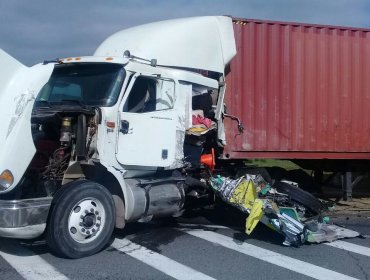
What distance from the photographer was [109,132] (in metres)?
7.06

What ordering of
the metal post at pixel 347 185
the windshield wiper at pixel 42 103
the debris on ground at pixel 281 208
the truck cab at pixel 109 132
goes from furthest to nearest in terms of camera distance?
the metal post at pixel 347 185 → the debris on ground at pixel 281 208 → the windshield wiper at pixel 42 103 → the truck cab at pixel 109 132

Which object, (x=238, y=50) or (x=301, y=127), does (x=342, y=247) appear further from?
(x=238, y=50)

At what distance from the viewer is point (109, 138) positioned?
7.07 m

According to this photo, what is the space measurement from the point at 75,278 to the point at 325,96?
6.40m

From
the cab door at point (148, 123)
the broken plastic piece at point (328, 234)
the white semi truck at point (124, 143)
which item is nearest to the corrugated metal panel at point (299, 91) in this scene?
the white semi truck at point (124, 143)

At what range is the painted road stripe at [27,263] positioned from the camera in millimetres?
5895

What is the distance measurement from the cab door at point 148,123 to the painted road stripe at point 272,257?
4.47ft

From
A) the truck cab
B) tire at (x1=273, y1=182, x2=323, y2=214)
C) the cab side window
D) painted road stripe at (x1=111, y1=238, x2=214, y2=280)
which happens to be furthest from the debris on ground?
the cab side window

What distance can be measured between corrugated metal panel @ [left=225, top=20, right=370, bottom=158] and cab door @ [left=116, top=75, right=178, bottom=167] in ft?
5.93

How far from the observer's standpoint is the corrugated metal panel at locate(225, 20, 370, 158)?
31.8ft

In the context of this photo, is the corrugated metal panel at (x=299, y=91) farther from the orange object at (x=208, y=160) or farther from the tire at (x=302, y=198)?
the tire at (x=302, y=198)

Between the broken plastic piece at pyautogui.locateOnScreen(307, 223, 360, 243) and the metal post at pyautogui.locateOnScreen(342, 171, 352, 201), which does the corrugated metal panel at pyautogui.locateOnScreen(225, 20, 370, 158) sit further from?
the broken plastic piece at pyautogui.locateOnScreen(307, 223, 360, 243)

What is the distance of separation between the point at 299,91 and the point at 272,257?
4084mm

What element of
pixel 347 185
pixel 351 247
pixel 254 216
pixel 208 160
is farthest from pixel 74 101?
pixel 347 185
